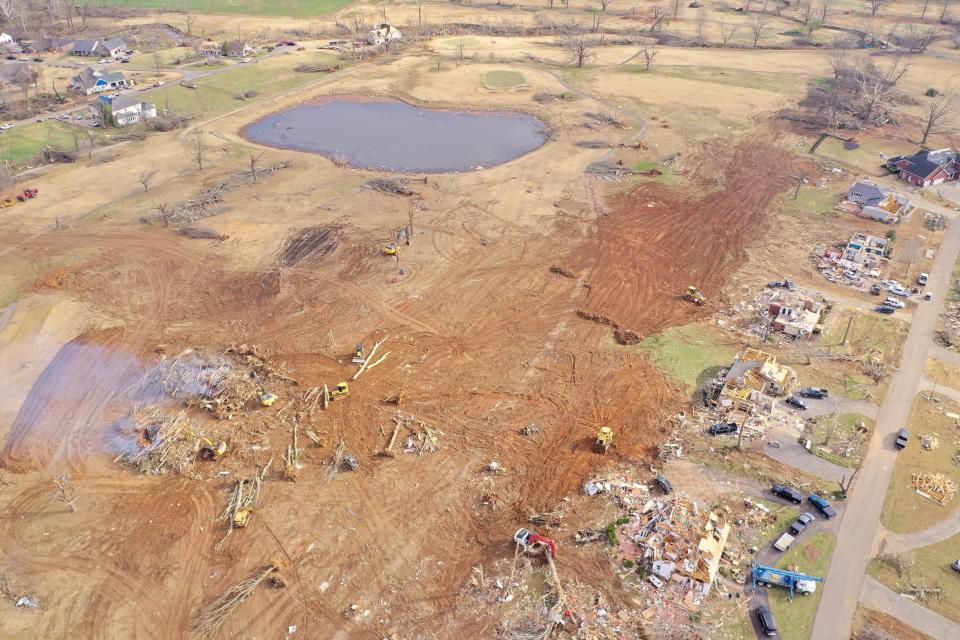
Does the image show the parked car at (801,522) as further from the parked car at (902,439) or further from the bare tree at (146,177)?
the bare tree at (146,177)

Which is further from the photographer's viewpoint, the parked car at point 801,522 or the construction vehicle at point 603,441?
the construction vehicle at point 603,441

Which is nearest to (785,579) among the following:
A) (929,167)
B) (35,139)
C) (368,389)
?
(368,389)

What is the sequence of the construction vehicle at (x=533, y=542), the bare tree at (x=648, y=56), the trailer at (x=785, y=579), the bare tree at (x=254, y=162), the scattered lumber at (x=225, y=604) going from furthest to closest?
1. the bare tree at (x=648, y=56)
2. the bare tree at (x=254, y=162)
3. the construction vehicle at (x=533, y=542)
4. the trailer at (x=785, y=579)
5. the scattered lumber at (x=225, y=604)

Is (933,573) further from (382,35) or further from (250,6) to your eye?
(250,6)

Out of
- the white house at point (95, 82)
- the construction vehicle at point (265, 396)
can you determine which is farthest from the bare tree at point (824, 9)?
the construction vehicle at point (265, 396)

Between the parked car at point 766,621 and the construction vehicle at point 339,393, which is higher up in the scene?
the construction vehicle at point 339,393

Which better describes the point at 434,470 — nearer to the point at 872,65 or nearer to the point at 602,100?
the point at 602,100

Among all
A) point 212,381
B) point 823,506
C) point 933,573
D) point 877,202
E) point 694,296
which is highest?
point 877,202

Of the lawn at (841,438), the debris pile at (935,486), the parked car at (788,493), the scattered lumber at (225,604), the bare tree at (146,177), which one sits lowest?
the scattered lumber at (225,604)
